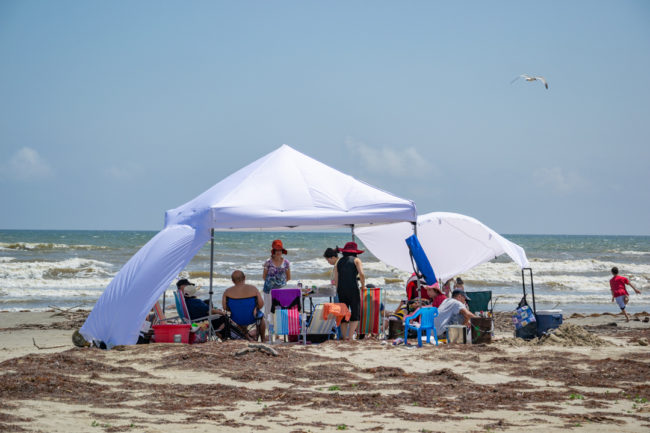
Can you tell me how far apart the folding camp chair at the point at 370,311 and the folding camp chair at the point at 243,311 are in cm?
138

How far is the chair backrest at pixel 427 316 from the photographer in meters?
9.32

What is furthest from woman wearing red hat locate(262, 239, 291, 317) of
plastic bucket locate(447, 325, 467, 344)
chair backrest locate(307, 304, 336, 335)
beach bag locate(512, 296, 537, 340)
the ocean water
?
the ocean water

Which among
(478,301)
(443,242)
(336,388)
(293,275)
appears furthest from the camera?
(293,275)

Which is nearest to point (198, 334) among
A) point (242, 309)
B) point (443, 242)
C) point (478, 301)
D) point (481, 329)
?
point (242, 309)

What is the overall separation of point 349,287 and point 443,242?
431cm

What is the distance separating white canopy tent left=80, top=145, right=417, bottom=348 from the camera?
9.02 meters

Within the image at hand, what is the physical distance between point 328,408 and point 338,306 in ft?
12.2

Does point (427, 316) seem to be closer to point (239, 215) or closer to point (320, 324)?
point (320, 324)

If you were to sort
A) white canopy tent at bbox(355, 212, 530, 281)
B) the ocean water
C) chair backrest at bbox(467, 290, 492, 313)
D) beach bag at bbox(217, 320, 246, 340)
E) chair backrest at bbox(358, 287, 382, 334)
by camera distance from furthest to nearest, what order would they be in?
the ocean water < white canopy tent at bbox(355, 212, 530, 281) < chair backrest at bbox(467, 290, 492, 313) < chair backrest at bbox(358, 287, 382, 334) < beach bag at bbox(217, 320, 246, 340)

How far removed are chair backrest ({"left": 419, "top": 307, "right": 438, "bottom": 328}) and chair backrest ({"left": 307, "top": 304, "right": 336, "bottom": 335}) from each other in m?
1.12

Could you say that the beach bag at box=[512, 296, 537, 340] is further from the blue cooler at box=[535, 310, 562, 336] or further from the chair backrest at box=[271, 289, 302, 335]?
the chair backrest at box=[271, 289, 302, 335]

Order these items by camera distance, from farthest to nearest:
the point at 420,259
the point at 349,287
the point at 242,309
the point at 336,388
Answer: the point at 420,259 → the point at 349,287 → the point at 242,309 → the point at 336,388

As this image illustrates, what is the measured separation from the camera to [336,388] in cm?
636

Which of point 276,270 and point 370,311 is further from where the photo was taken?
point 276,270
